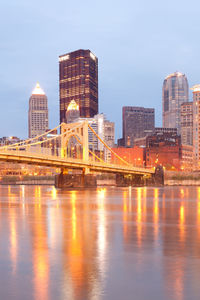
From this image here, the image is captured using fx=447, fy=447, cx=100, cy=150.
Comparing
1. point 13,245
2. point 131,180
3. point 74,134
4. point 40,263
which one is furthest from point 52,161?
point 40,263

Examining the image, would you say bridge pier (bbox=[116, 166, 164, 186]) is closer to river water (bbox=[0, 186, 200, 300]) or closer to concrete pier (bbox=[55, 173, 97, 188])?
concrete pier (bbox=[55, 173, 97, 188])

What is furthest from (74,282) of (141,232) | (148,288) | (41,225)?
(41,225)

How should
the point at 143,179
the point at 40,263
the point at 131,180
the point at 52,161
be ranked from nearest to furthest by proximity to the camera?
1. the point at 40,263
2. the point at 52,161
3. the point at 131,180
4. the point at 143,179

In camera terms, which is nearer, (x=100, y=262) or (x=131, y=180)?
(x=100, y=262)

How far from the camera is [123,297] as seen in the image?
9.30m

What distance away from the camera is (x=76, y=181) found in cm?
9962

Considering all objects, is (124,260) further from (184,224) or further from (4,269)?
(184,224)

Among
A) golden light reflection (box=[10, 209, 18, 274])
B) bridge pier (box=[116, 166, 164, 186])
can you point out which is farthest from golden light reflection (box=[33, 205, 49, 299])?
bridge pier (box=[116, 166, 164, 186])

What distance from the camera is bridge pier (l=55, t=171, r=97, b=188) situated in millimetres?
98188

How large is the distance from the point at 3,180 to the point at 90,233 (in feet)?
598

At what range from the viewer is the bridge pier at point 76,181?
98188mm

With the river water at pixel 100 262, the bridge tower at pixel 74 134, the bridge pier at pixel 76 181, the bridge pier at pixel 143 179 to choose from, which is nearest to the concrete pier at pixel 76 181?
the bridge pier at pixel 76 181

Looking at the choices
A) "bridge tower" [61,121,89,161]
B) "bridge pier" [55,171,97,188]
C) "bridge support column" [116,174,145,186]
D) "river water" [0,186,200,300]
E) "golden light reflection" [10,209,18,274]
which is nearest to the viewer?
"river water" [0,186,200,300]

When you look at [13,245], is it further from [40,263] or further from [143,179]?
[143,179]
